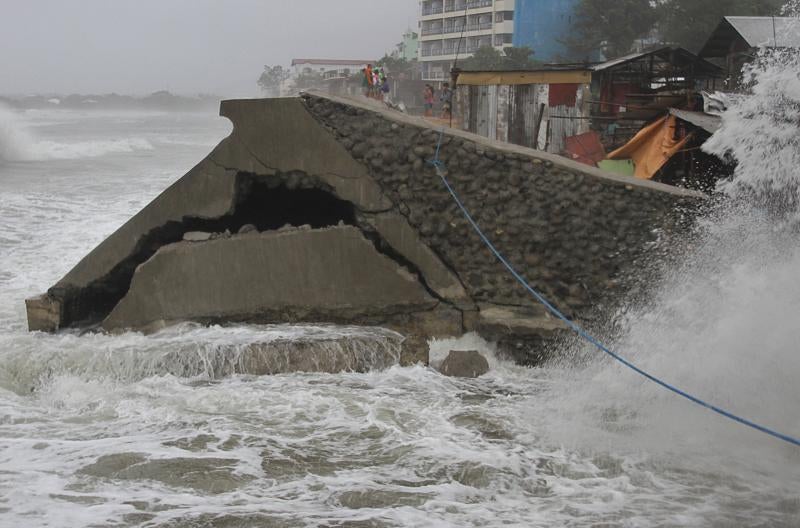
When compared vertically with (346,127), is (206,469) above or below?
below

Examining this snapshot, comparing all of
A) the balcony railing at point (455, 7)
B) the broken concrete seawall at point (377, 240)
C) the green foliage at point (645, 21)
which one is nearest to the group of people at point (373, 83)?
the broken concrete seawall at point (377, 240)

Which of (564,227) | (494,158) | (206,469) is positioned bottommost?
(206,469)

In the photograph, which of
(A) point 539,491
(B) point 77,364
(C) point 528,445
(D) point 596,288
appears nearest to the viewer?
(A) point 539,491

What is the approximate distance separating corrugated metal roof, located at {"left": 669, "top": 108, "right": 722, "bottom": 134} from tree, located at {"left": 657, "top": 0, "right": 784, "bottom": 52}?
29413mm

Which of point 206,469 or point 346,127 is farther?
point 346,127

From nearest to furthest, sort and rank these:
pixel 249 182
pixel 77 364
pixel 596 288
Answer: pixel 77 364, pixel 596 288, pixel 249 182

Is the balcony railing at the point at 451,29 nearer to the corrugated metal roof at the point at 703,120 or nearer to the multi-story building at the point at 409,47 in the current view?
the multi-story building at the point at 409,47

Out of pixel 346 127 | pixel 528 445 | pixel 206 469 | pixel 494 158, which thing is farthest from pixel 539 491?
pixel 346 127

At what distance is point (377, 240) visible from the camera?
819cm

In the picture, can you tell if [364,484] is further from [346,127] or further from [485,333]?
[346,127]

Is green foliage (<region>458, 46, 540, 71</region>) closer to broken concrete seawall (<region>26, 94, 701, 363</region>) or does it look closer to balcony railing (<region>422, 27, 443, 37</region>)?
balcony railing (<region>422, 27, 443, 37</region>)

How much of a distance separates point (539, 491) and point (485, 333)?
9.66ft

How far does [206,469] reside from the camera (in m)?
5.30

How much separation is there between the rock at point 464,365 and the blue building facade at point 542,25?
52.4m
